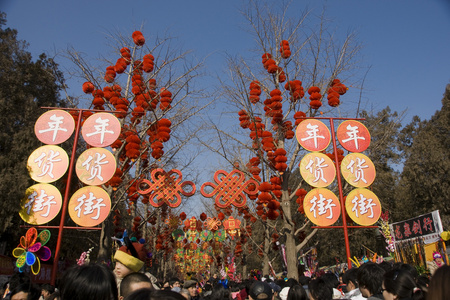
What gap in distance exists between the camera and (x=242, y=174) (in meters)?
11.5

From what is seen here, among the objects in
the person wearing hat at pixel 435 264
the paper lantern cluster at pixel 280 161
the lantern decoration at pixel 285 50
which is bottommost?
the person wearing hat at pixel 435 264

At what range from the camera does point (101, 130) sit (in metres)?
9.50

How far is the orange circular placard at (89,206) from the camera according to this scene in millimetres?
8711

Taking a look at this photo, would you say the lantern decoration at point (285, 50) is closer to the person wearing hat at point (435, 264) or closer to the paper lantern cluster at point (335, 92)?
the paper lantern cluster at point (335, 92)

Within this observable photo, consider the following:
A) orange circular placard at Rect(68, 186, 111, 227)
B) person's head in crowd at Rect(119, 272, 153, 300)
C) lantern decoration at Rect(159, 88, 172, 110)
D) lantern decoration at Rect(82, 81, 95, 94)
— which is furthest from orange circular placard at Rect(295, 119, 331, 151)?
person's head in crowd at Rect(119, 272, 153, 300)

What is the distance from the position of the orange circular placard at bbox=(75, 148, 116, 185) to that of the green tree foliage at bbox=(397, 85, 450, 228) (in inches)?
A: 800

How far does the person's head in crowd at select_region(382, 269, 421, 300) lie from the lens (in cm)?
280

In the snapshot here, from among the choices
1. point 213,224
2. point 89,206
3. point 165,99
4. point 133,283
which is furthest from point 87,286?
point 213,224

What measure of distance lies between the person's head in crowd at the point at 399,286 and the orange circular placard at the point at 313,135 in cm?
715

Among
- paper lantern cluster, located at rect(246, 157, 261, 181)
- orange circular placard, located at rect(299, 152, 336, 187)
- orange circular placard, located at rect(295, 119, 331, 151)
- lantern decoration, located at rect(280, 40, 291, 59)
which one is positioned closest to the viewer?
orange circular placard, located at rect(299, 152, 336, 187)

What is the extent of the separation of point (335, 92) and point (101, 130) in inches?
295

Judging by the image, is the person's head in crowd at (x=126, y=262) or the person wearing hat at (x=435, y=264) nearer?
the person's head in crowd at (x=126, y=262)

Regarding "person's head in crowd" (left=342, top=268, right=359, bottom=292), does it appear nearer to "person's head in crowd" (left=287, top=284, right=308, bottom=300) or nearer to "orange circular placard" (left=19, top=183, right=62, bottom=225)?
"person's head in crowd" (left=287, top=284, right=308, bottom=300)

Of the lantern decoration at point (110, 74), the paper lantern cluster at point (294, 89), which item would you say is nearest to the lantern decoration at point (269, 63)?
the paper lantern cluster at point (294, 89)
